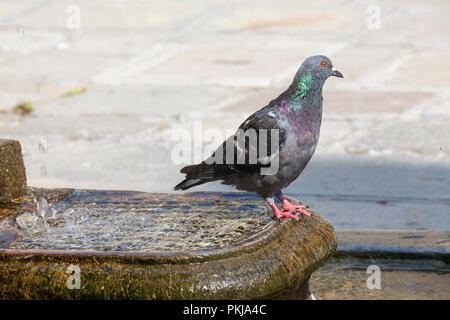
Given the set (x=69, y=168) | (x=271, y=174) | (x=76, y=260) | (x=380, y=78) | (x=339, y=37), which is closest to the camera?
(x=76, y=260)

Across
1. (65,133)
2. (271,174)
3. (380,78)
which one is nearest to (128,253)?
(271,174)

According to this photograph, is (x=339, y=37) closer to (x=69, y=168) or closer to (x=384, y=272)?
(x=69, y=168)

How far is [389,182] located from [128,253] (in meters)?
3.37

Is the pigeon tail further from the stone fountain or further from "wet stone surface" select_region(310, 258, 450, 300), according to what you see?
"wet stone surface" select_region(310, 258, 450, 300)

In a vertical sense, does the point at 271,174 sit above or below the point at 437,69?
below

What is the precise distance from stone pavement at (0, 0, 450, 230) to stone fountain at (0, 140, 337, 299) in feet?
5.57

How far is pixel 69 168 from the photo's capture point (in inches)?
257

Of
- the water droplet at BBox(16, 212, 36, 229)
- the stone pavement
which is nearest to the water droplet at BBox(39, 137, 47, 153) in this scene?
the stone pavement

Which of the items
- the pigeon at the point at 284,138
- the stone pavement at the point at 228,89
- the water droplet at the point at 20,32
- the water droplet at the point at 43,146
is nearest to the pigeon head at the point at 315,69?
the pigeon at the point at 284,138

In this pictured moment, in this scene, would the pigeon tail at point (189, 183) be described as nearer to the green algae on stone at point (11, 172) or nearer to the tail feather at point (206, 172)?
the tail feather at point (206, 172)

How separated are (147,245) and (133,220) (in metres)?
0.37

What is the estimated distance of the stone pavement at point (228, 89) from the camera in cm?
616

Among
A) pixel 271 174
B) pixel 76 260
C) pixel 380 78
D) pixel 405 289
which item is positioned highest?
pixel 380 78

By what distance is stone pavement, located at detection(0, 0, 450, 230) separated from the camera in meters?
6.16
